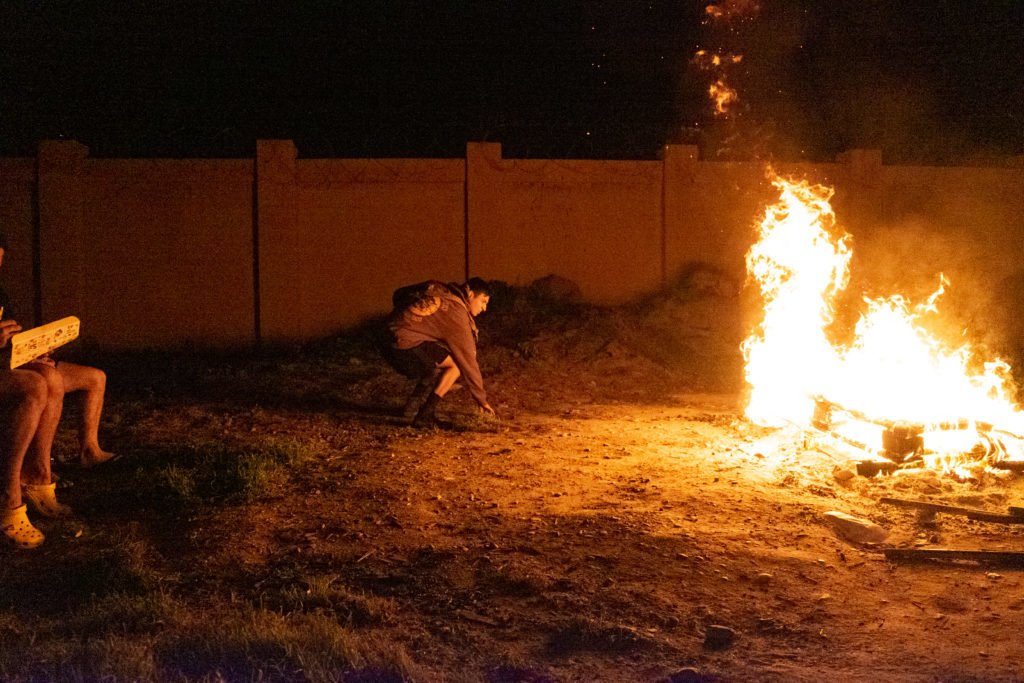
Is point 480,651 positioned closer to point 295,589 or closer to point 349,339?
point 295,589

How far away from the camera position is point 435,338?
8.95 meters

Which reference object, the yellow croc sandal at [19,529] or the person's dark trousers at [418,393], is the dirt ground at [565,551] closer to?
the yellow croc sandal at [19,529]

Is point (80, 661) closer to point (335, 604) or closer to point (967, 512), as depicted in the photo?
point (335, 604)

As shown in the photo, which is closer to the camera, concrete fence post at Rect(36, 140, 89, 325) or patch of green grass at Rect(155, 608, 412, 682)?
patch of green grass at Rect(155, 608, 412, 682)

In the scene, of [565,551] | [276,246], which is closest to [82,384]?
[565,551]

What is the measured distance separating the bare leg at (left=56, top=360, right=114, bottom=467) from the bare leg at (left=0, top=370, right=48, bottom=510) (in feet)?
1.91

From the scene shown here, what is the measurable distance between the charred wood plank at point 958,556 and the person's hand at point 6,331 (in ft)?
16.9

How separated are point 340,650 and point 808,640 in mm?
2220

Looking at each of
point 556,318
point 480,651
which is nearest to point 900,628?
point 480,651

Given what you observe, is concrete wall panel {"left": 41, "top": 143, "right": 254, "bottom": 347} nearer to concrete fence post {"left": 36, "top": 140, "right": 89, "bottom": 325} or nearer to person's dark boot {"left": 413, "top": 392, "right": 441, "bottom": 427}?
concrete fence post {"left": 36, "top": 140, "right": 89, "bottom": 325}

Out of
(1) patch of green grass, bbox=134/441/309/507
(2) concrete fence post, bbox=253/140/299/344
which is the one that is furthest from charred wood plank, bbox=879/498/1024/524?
(2) concrete fence post, bbox=253/140/299/344

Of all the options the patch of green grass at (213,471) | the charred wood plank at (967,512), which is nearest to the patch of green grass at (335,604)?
the patch of green grass at (213,471)

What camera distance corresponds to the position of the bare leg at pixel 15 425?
558cm

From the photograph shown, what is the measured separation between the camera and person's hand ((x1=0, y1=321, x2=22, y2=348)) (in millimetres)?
5527
